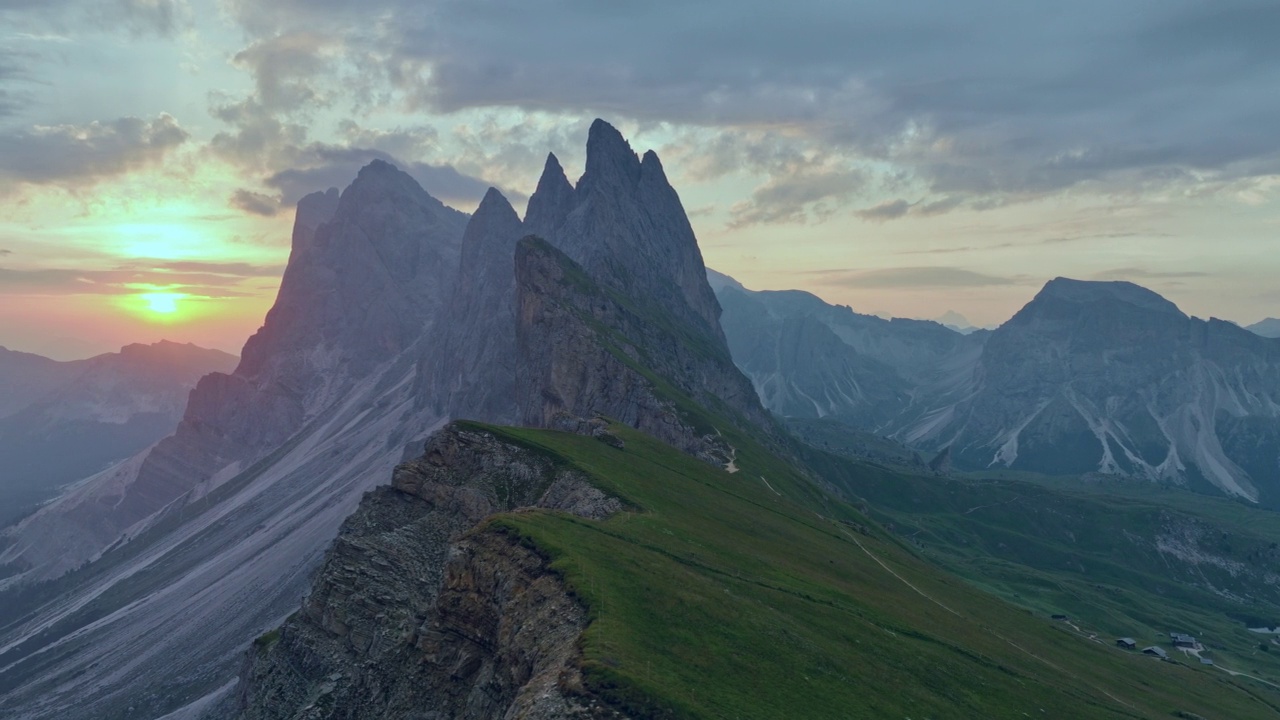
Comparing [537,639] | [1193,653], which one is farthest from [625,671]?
[1193,653]

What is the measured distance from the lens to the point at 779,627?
202 feet

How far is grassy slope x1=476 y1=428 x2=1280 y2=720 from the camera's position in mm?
48562

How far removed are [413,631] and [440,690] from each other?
22.6 feet

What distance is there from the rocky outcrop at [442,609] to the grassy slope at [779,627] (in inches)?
102

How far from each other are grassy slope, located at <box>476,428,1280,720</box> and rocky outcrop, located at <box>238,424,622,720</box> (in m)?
2.60

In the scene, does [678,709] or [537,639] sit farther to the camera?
[537,639]

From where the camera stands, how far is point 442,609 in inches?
2424

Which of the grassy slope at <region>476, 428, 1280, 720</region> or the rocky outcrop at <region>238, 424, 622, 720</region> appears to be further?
the rocky outcrop at <region>238, 424, 622, 720</region>

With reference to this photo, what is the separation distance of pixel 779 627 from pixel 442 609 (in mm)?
24490

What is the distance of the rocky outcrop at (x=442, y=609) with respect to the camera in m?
52.7

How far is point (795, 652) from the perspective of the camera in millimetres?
57875

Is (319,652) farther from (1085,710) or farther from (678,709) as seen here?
(1085,710)

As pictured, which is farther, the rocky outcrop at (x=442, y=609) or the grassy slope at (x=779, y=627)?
the rocky outcrop at (x=442, y=609)

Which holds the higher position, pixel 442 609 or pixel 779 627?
pixel 779 627
